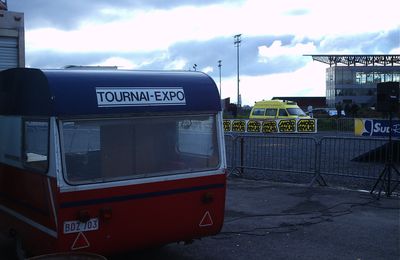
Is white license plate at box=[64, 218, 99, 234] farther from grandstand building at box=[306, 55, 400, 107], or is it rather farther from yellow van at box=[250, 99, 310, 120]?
grandstand building at box=[306, 55, 400, 107]

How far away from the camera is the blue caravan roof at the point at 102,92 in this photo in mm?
4699

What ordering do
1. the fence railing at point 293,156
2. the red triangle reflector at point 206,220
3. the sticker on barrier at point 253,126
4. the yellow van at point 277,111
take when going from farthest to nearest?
the yellow van at point 277,111, the sticker on barrier at point 253,126, the fence railing at point 293,156, the red triangle reflector at point 206,220

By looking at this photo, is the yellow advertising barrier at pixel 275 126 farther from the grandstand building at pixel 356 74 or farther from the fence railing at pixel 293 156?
the grandstand building at pixel 356 74

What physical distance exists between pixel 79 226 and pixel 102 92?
1287 millimetres

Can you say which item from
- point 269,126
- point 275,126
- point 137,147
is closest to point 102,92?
point 137,147

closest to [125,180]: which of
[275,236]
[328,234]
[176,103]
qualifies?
[176,103]

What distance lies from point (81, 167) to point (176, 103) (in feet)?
4.01

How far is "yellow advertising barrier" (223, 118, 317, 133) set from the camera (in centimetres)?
2703

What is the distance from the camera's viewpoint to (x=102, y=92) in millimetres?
4906

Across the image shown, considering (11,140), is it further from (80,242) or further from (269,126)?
(269,126)

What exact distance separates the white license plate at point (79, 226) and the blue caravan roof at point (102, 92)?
3.29 feet

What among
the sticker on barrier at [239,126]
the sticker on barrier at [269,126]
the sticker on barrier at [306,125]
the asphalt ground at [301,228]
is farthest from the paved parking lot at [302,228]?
the sticker on barrier at [239,126]

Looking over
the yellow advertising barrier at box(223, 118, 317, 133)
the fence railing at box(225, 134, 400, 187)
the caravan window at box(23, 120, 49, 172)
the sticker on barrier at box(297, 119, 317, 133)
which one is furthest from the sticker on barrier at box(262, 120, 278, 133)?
the caravan window at box(23, 120, 49, 172)

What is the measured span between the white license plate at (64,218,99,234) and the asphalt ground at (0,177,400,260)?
1377 millimetres
